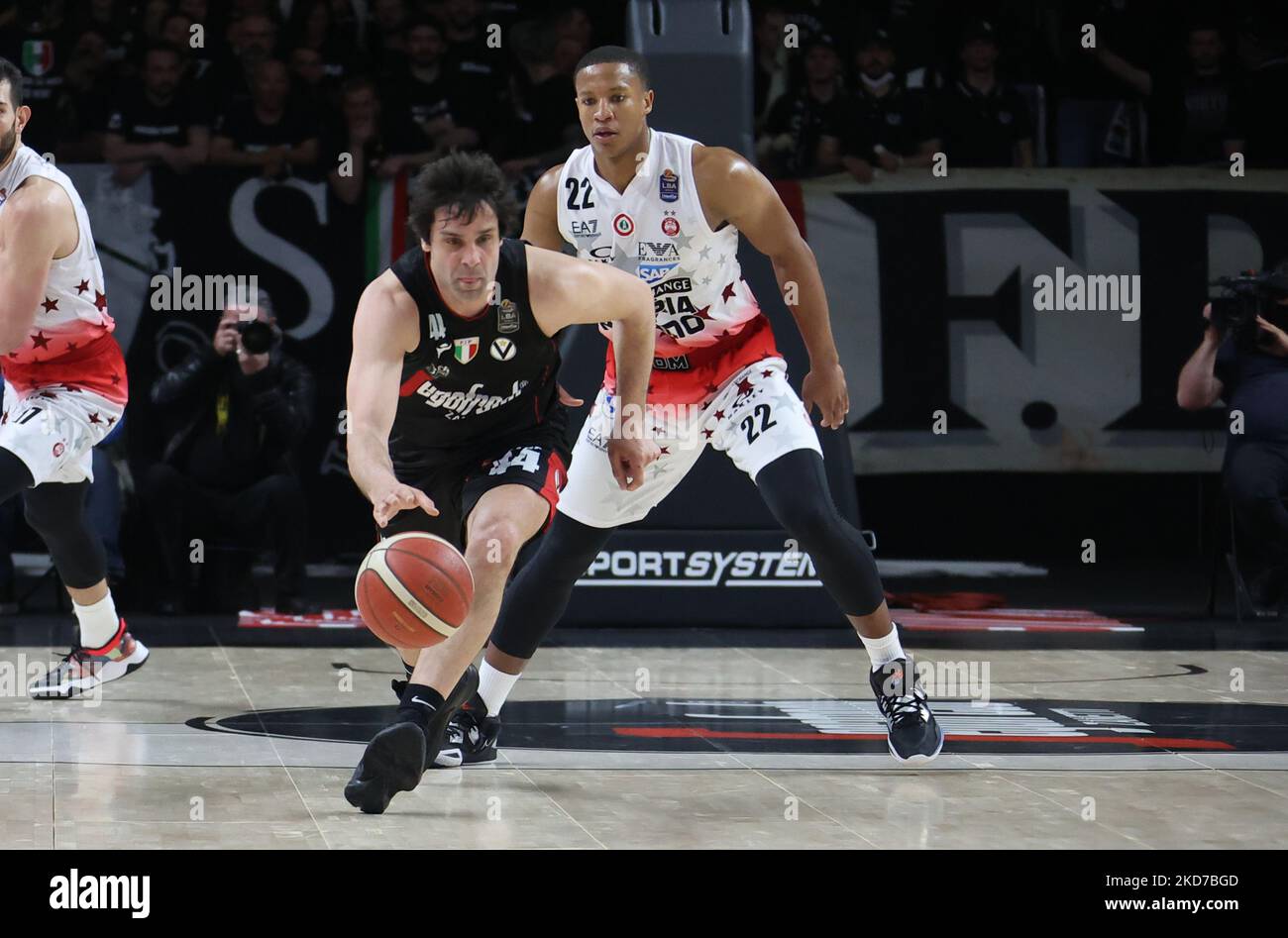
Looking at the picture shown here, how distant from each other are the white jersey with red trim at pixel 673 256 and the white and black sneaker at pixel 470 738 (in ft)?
3.50

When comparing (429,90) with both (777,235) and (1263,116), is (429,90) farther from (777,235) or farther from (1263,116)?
(777,235)

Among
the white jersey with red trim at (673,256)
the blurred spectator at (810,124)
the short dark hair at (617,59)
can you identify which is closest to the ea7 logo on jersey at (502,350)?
the white jersey with red trim at (673,256)

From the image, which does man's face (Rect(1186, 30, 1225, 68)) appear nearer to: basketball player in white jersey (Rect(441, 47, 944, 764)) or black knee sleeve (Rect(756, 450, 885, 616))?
basketball player in white jersey (Rect(441, 47, 944, 764))

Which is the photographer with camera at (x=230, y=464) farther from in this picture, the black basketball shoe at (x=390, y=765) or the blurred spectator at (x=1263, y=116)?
the blurred spectator at (x=1263, y=116)

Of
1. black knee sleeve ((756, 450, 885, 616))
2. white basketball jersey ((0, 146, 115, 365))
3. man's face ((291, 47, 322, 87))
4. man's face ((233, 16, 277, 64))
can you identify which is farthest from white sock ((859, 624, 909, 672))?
man's face ((233, 16, 277, 64))

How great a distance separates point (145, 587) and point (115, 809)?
4.38 metres

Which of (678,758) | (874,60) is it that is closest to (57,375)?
(678,758)

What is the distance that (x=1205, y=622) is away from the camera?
8.66 meters

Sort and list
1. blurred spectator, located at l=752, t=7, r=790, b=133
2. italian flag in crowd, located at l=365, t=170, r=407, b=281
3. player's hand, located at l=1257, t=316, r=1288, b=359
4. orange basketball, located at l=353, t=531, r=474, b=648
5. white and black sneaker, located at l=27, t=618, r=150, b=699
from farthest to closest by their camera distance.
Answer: blurred spectator, located at l=752, t=7, r=790, b=133 < italian flag in crowd, located at l=365, t=170, r=407, b=281 < player's hand, located at l=1257, t=316, r=1288, b=359 < white and black sneaker, located at l=27, t=618, r=150, b=699 < orange basketball, located at l=353, t=531, r=474, b=648

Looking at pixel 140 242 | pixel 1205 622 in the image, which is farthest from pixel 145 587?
pixel 1205 622

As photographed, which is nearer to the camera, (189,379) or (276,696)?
(276,696)

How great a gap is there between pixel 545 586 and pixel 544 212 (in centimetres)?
114

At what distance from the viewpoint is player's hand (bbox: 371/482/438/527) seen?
3.95 m

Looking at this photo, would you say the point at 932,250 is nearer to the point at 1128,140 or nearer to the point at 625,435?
the point at 1128,140
